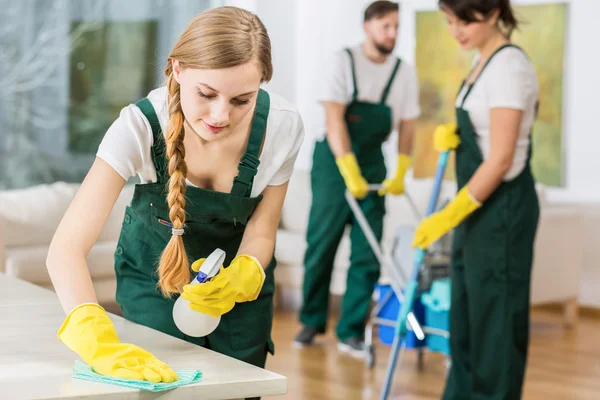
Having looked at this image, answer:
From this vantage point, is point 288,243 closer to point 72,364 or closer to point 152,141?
point 152,141

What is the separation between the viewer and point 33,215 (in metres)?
4.96

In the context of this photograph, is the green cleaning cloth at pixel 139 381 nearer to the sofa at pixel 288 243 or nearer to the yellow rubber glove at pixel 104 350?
the yellow rubber glove at pixel 104 350

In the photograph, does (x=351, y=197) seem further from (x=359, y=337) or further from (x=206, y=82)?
(x=206, y=82)

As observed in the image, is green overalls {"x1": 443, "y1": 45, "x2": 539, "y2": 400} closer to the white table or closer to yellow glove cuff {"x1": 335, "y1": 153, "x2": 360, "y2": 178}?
yellow glove cuff {"x1": 335, "y1": 153, "x2": 360, "y2": 178}

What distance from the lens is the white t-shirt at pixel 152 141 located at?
67.6 inches

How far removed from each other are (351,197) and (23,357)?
289 centimetres

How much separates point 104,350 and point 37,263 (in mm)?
3423

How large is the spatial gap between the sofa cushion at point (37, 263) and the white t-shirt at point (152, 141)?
2.92 meters

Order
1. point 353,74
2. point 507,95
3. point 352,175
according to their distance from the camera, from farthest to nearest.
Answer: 1. point 353,74
2. point 352,175
3. point 507,95

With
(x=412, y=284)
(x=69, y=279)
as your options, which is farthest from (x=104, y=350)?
(x=412, y=284)

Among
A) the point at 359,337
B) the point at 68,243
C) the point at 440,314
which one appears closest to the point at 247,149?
the point at 68,243

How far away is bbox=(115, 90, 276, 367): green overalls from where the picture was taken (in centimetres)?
190

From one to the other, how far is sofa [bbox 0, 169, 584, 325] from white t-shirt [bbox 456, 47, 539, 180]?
1792 millimetres

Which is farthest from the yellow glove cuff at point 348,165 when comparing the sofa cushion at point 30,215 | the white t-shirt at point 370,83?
the sofa cushion at point 30,215
